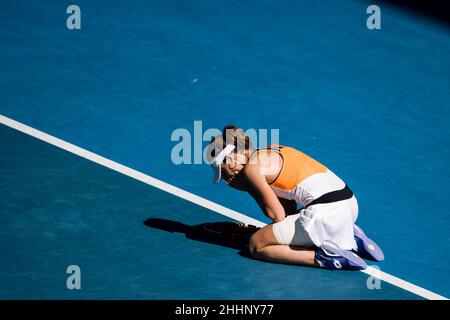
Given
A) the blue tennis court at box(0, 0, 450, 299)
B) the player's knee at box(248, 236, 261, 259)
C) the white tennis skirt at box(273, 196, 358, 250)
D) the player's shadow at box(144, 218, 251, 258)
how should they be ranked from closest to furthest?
the white tennis skirt at box(273, 196, 358, 250) → the blue tennis court at box(0, 0, 450, 299) → the player's knee at box(248, 236, 261, 259) → the player's shadow at box(144, 218, 251, 258)

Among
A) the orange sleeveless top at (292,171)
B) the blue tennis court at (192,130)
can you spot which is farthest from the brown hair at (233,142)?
the blue tennis court at (192,130)

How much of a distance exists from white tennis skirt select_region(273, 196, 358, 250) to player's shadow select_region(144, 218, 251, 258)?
Result: 0.60 m

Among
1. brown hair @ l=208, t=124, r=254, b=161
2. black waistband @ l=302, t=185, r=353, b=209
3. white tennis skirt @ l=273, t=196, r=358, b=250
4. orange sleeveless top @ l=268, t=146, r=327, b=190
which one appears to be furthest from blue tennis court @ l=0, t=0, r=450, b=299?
brown hair @ l=208, t=124, r=254, b=161

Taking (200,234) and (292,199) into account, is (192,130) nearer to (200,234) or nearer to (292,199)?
(200,234)

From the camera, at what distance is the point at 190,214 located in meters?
10.1

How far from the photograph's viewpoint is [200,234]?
32.1ft

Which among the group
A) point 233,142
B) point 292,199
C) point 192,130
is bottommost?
point 292,199

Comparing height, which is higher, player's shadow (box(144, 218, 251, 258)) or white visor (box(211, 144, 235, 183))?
white visor (box(211, 144, 235, 183))

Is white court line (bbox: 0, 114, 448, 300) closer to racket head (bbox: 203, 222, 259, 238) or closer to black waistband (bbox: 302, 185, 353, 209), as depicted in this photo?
racket head (bbox: 203, 222, 259, 238)

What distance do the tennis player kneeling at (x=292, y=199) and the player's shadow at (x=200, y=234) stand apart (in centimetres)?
36

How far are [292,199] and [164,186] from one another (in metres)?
1.78

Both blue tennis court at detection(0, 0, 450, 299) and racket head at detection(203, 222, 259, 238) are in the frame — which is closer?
blue tennis court at detection(0, 0, 450, 299)

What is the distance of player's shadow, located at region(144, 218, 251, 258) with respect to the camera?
9688 mm

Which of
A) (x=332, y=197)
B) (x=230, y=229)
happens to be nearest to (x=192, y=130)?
(x=230, y=229)
